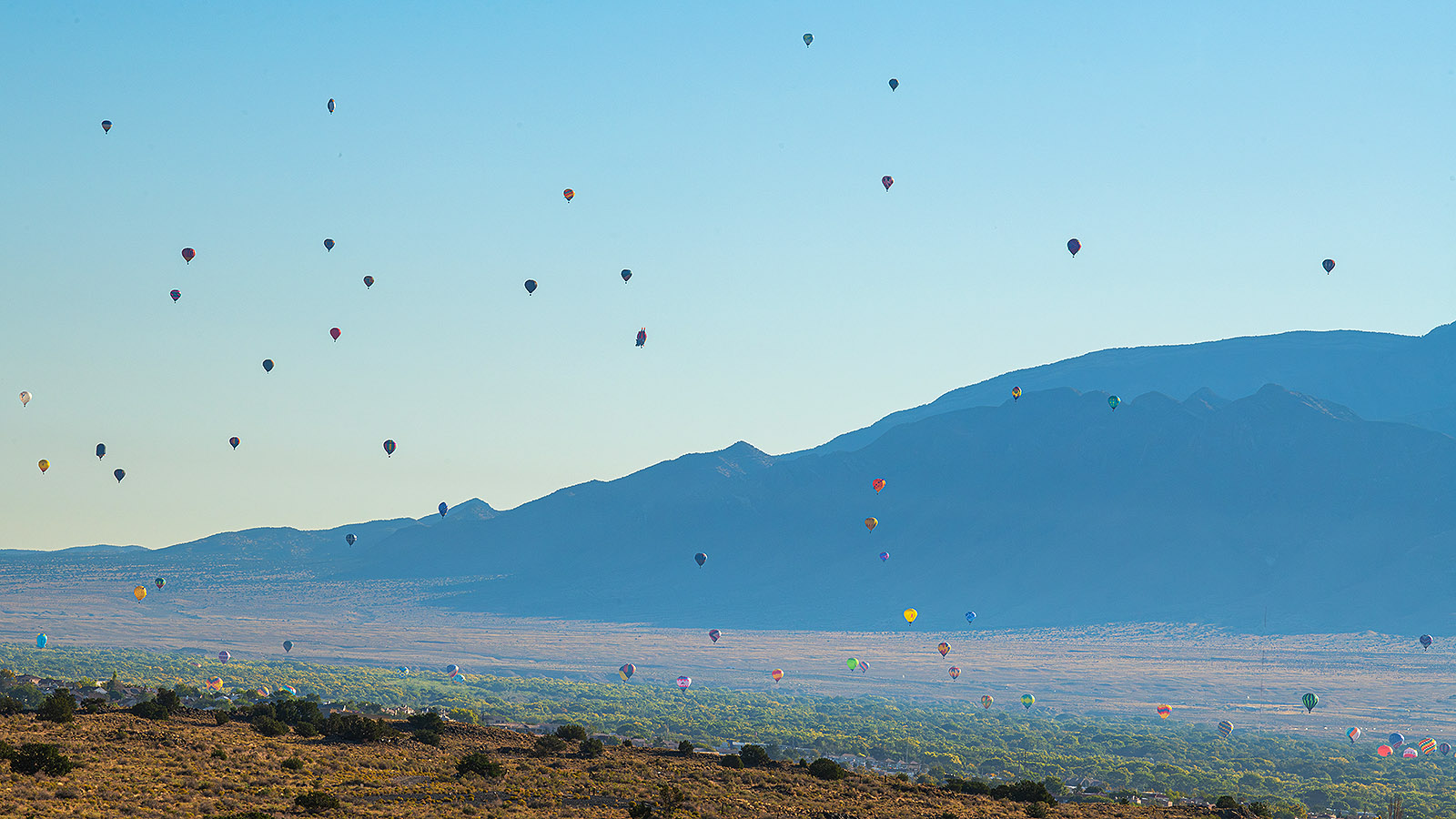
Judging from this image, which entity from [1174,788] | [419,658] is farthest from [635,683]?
[1174,788]

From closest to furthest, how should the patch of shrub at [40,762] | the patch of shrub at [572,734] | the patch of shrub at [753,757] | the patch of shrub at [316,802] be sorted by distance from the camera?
the patch of shrub at [316,802], the patch of shrub at [40,762], the patch of shrub at [753,757], the patch of shrub at [572,734]

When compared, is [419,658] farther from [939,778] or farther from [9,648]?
[939,778]

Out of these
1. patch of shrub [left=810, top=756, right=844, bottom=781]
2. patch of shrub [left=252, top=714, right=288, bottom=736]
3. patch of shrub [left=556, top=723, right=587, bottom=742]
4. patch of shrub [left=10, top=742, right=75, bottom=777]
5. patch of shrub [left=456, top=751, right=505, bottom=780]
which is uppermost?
patch of shrub [left=10, top=742, right=75, bottom=777]

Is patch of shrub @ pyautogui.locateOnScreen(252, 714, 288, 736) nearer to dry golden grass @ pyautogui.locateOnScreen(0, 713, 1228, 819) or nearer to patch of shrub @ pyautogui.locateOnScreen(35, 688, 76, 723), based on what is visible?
dry golden grass @ pyautogui.locateOnScreen(0, 713, 1228, 819)

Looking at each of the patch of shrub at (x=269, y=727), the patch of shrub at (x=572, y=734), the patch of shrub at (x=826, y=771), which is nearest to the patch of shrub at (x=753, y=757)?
the patch of shrub at (x=826, y=771)

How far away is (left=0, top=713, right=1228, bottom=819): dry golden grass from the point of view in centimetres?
3331

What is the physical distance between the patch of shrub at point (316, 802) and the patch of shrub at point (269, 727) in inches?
506

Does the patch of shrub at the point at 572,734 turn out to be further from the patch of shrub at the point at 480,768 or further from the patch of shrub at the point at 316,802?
the patch of shrub at the point at 316,802

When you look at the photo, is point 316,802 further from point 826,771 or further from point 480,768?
point 826,771

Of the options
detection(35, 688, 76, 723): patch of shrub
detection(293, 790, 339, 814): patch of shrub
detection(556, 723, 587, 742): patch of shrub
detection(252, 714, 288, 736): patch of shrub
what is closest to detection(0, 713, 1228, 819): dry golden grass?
detection(293, 790, 339, 814): patch of shrub

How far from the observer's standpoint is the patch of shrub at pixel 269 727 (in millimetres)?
45875

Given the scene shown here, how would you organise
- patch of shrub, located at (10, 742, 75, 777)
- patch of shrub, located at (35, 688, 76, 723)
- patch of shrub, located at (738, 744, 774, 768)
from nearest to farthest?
patch of shrub, located at (10, 742, 75, 777) → patch of shrub, located at (35, 688, 76, 723) → patch of shrub, located at (738, 744, 774, 768)

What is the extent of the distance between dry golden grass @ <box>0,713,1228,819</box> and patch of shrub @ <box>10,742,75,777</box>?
49cm

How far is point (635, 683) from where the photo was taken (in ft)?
574
